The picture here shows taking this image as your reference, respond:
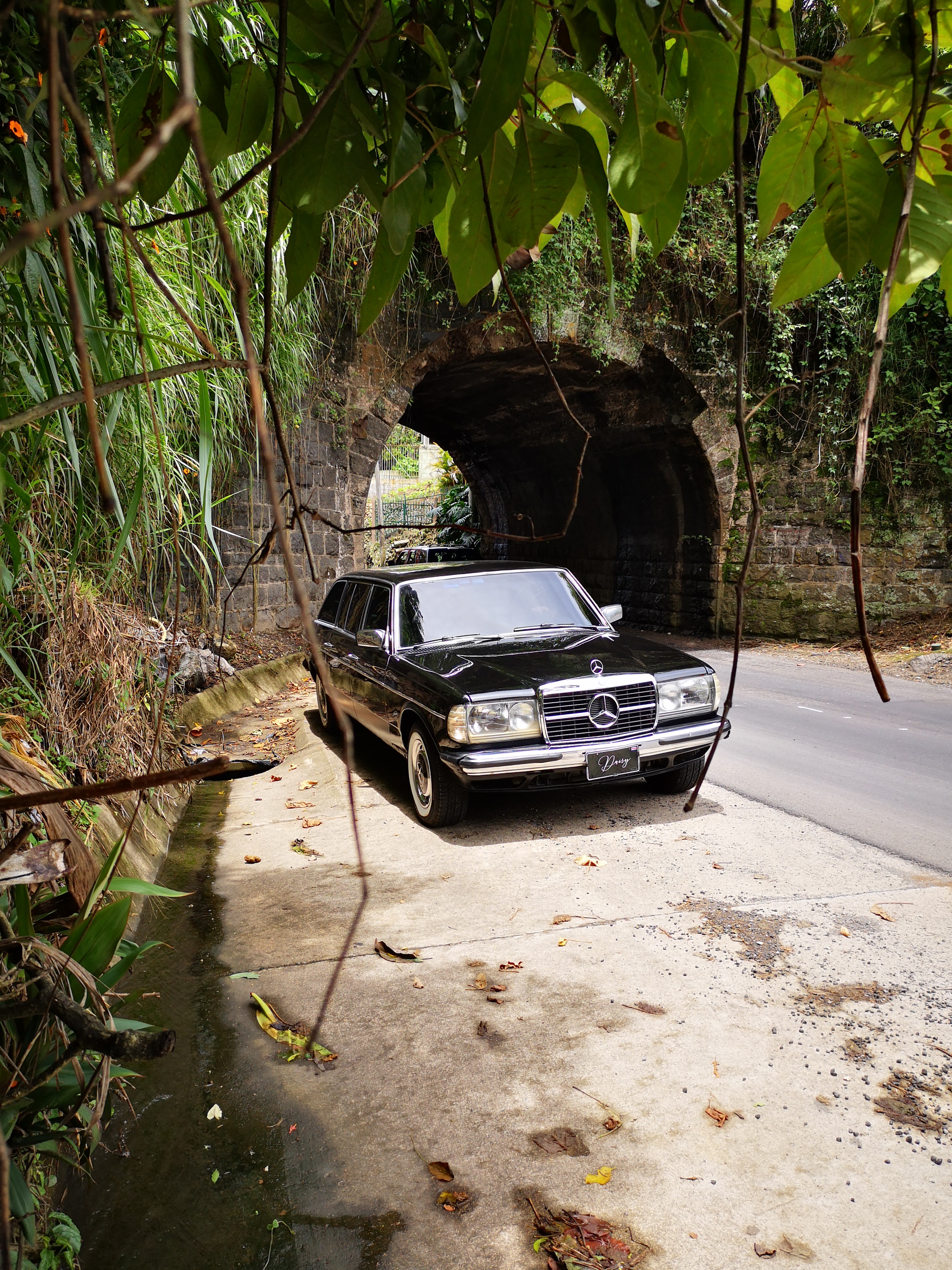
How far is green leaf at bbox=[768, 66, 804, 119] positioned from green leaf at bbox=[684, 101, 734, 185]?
0.10 metres

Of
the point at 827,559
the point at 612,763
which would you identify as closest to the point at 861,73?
the point at 612,763

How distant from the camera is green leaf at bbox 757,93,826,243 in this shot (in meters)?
1.12

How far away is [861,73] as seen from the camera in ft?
3.52

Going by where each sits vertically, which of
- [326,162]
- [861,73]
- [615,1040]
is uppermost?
[861,73]

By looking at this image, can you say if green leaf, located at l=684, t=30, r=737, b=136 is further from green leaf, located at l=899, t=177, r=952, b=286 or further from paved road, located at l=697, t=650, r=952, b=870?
paved road, located at l=697, t=650, r=952, b=870

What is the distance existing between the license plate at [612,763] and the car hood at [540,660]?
435 mm

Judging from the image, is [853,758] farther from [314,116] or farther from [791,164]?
[314,116]

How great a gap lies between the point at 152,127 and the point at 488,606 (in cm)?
488

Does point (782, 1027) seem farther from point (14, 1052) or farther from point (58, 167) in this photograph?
point (58, 167)

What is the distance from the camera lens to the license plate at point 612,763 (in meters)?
4.84

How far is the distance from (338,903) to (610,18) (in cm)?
354

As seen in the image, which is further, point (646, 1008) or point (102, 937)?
point (646, 1008)

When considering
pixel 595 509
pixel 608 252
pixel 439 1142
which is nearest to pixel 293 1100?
pixel 439 1142

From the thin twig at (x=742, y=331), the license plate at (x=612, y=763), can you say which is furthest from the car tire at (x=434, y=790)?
the thin twig at (x=742, y=331)
